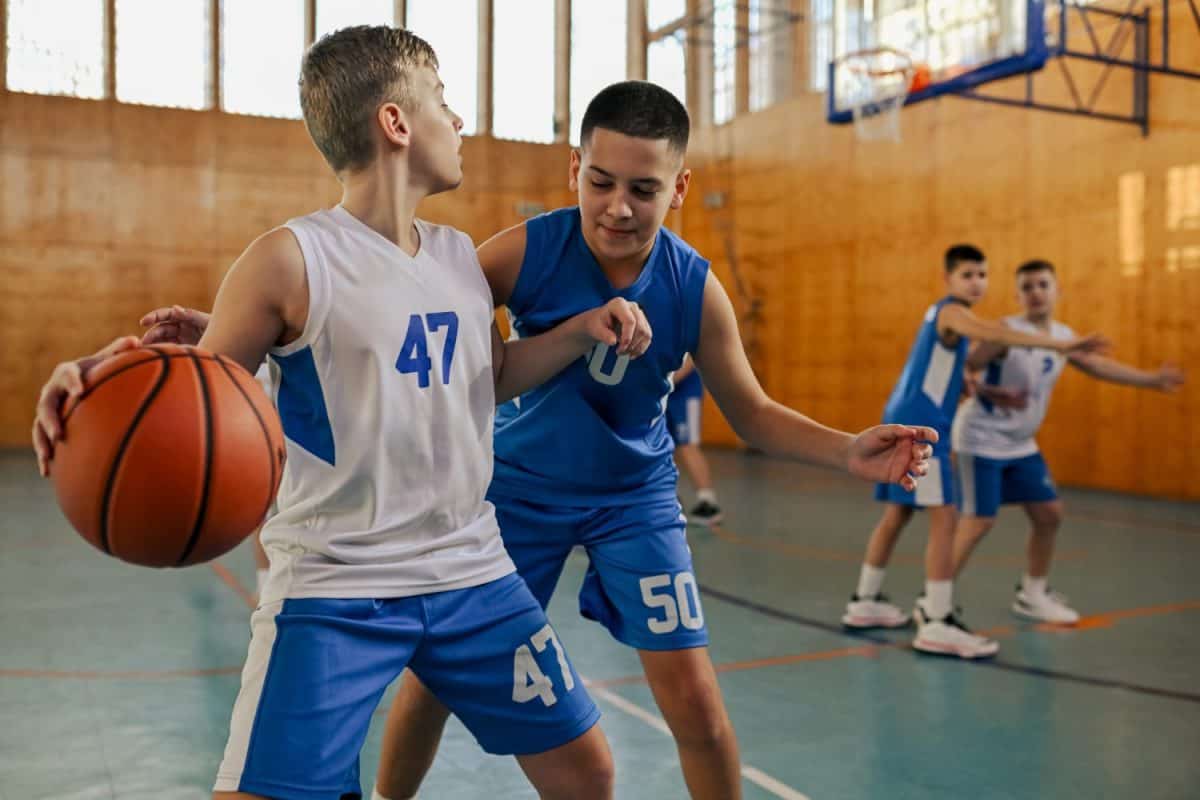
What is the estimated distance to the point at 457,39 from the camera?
52.9 ft

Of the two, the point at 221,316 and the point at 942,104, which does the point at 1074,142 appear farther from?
the point at 221,316

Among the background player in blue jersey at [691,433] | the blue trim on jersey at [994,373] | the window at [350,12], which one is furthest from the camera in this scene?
the window at [350,12]

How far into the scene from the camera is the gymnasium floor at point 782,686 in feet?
10.3

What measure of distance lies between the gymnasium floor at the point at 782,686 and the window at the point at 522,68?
1099cm

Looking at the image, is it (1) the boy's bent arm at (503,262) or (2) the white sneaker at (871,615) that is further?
(2) the white sneaker at (871,615)

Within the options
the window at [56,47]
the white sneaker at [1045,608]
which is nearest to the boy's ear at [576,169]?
the white sneaker at [1045,608]

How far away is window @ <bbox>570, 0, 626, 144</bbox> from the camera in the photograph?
16.8 m

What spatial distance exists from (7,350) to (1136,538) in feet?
42.7

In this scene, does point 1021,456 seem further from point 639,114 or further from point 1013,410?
point 639,114

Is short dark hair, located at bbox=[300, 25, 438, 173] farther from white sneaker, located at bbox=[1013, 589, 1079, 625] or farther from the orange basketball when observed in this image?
white sneaker, located at bbox=[1013, 589, 1079, 625]

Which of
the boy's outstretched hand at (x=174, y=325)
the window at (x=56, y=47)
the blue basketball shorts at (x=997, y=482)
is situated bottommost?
the blue basketball shorts at (x=997, y=482)

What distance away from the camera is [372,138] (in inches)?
74.6

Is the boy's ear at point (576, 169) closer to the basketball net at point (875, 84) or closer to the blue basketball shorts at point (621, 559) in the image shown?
the blue basketball shorts at point (621, 559)

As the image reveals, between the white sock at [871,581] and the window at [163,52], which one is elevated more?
the window at [163,52]
